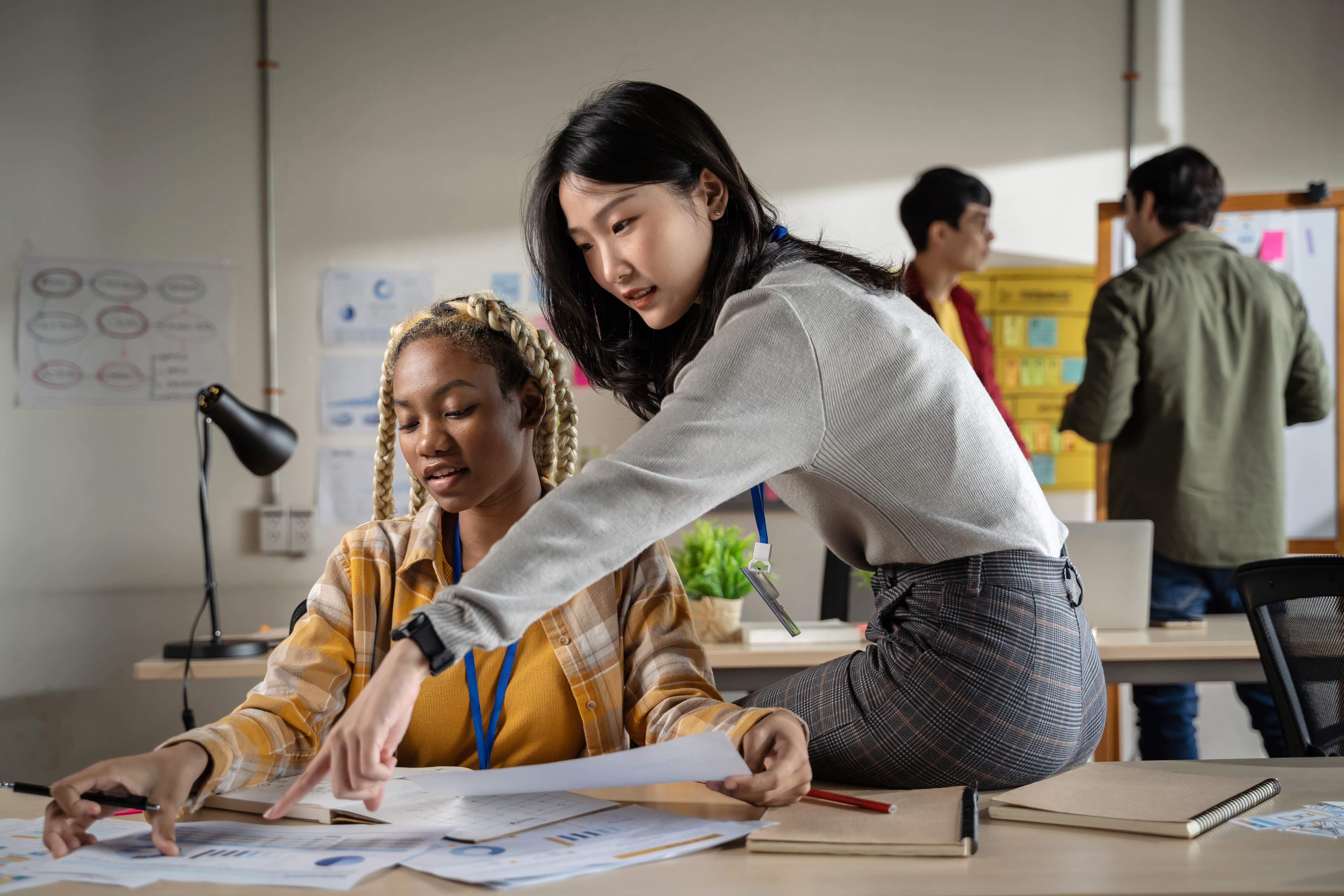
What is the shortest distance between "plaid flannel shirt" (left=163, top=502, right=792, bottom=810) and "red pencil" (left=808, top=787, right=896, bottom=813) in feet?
0.50

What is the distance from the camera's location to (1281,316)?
2.87 m

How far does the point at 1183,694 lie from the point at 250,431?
93.5 inches

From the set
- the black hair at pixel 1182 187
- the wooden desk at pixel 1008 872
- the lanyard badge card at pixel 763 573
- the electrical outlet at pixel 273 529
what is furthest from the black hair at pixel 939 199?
the wooden desk at pixel 1008 872

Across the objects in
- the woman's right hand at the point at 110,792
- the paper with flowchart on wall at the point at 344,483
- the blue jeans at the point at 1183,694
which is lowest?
the blue jeans at the point at 1183,694

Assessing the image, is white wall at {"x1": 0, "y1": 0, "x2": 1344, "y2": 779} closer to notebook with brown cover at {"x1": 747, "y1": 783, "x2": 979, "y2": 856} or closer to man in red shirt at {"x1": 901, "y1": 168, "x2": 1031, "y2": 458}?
man in red shirt at {"x1": 901, "y1": 168, "x2": 1031, "y2": 458}

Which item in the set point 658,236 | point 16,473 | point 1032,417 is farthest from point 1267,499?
point 16,473

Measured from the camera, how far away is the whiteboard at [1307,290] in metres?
3.83

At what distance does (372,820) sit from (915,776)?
513 millimetres

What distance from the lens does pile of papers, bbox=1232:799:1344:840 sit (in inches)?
35.9

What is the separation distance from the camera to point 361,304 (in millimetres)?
3729

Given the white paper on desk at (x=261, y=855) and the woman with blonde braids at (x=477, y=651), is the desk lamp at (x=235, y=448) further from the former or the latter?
the white paper on desk at (x=261, y=855)

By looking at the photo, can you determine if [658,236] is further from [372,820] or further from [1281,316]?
[1281,316]

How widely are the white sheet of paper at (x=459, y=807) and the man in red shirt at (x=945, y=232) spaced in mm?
2215

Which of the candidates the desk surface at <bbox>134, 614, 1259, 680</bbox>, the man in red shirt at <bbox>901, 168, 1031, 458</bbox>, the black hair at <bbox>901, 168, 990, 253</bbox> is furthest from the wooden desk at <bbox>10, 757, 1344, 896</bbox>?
the black hair at <bbox>901, 168, 990, 253</bbox>
